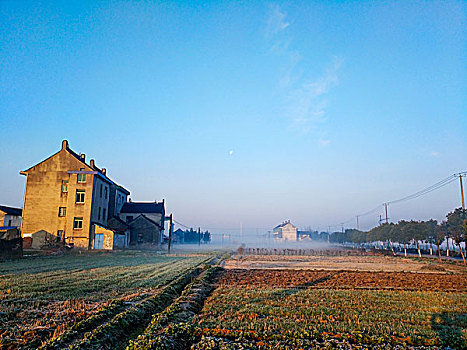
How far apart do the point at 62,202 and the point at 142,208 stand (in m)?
19.6

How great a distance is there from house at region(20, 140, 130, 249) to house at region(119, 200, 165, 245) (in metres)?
12.4

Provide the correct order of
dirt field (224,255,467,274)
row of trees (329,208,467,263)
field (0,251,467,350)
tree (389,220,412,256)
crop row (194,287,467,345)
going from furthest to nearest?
tree (389,220,412,256) → row of trees (329,208,467,263) → dirt field (224,255,467,274) → crop row (194,287,467,345) → field (0,251,467,350)

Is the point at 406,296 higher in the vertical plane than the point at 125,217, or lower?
lower

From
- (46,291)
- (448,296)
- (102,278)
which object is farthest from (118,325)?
(448,296)

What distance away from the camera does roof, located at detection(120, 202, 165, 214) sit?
6084 centimetres

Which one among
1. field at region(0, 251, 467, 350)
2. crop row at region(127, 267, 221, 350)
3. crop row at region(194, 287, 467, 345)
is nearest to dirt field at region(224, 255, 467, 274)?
field at region(0, 251, 467, 350)

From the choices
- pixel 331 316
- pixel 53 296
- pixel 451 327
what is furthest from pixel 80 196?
pixel 451 327

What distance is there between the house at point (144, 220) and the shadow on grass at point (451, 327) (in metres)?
49.4

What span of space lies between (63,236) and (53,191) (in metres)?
5.74

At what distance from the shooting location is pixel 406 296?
51.7 ft

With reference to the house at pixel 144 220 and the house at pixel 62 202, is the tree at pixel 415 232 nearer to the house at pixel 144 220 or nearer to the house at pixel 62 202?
the house at pixel 144 220

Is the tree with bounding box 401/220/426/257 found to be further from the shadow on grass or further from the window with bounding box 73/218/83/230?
the window with bounding box 73/218/83/230

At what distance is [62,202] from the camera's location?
141ft

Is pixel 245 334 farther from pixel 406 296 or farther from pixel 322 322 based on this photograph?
pixel 406 296
